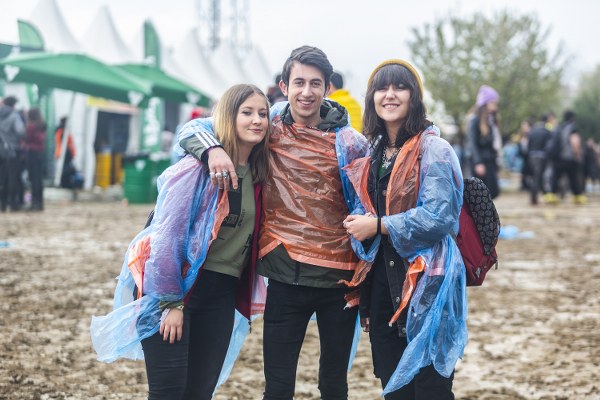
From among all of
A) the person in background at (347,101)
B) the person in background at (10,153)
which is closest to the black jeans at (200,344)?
the person in background at (347,101)

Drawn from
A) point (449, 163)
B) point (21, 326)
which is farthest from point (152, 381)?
point (21, 326)

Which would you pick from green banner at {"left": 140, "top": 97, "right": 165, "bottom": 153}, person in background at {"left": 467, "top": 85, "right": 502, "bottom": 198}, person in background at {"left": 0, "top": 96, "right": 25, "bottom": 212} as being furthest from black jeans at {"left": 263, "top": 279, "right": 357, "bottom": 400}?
green banner at {"left": 140, "top": 97, "right": 165, "bottom": 153}

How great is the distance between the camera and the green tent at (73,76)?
42.8 ft

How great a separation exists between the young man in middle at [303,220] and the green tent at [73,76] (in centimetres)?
1088

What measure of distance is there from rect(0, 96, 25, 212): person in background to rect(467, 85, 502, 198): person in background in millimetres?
7682

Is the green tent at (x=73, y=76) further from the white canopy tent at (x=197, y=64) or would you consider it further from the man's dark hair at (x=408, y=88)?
the man's dark hair at (x=408, y=88)

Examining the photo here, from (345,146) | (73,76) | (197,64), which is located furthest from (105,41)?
(345,146)

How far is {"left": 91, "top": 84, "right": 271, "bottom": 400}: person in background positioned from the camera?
2645 millimetres

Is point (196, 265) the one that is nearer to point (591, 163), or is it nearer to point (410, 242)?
point (410, 242)

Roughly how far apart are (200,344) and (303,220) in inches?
24.3

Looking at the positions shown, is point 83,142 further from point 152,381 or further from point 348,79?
point 348,79

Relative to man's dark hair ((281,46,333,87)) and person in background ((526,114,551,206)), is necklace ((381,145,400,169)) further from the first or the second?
person in background ((526,114,551,206))

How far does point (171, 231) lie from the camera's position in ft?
8.61

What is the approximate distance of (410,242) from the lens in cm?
264
